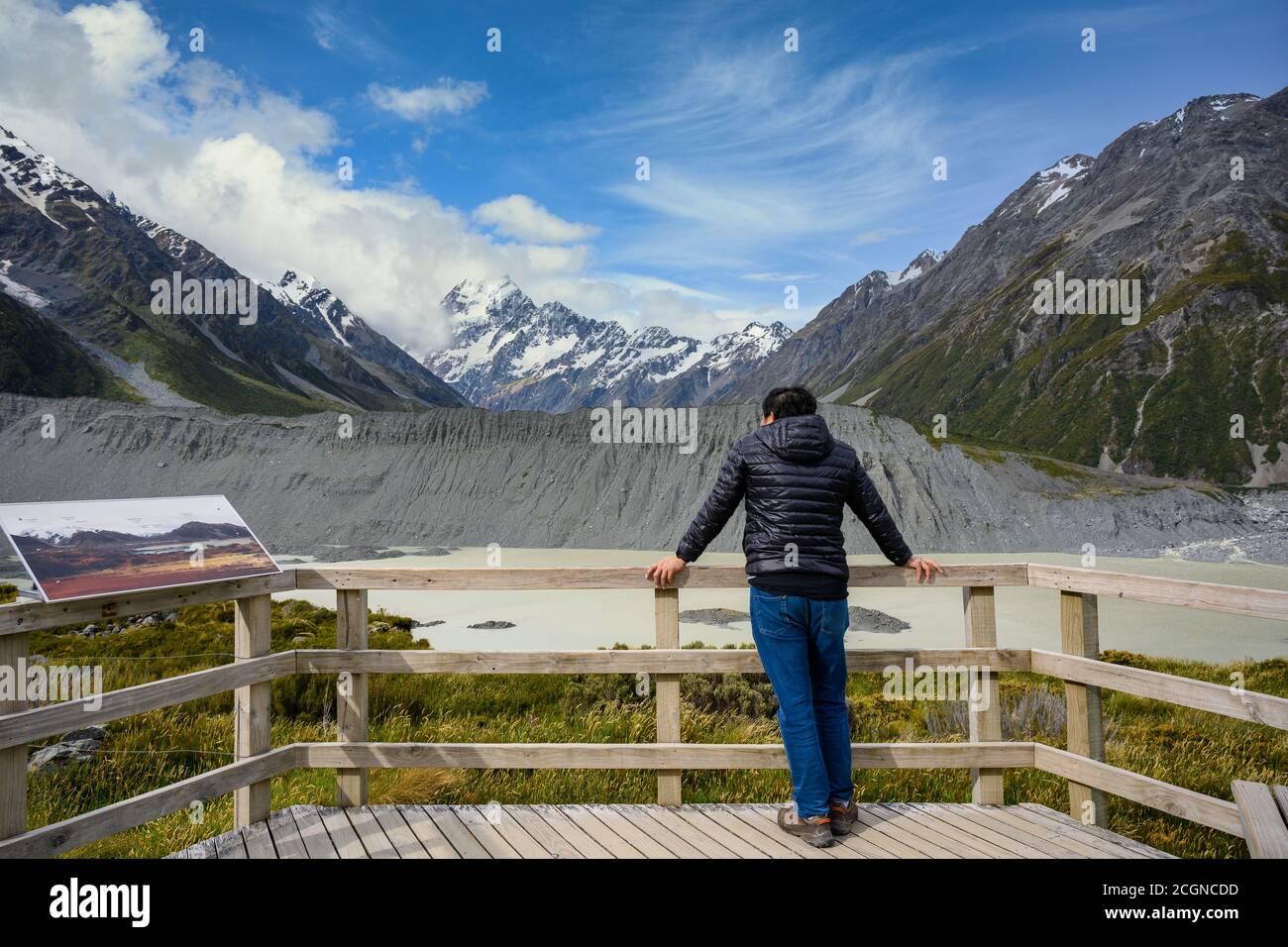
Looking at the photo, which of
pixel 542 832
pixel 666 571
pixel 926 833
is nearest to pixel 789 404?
pixel 666 571

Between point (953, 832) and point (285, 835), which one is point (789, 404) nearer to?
point (953, 832)

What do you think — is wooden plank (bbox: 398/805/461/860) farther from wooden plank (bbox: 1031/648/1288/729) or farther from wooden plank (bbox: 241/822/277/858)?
wooden plank (bbox: 1031/648/1288/729)

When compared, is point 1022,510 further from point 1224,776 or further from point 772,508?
point 772,508

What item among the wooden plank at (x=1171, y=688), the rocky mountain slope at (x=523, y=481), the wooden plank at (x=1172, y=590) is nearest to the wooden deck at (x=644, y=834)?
the wooden plank at (x=1171, y=688)

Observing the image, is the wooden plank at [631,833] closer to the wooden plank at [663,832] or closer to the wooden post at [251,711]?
the wooden plank at [663,832]

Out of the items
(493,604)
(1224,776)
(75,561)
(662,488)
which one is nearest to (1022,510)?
(662,488)
